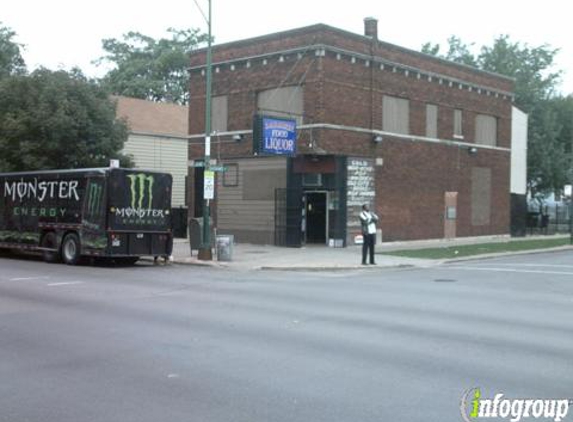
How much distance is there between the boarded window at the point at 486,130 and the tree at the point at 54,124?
16781mm

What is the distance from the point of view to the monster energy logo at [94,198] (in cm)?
1988

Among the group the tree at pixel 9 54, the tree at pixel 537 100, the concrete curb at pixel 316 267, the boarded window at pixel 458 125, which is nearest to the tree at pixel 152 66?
the tree at pixel 9 54

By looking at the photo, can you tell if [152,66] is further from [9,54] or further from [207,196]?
[207,196]

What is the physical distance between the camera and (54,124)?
2705cm

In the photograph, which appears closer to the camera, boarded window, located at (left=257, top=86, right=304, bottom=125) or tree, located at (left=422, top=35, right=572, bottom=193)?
boarded window, located at (left=257, top=86, right=304, bottom=125)

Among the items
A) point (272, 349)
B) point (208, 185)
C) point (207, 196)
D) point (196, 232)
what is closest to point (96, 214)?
point (207, 196)

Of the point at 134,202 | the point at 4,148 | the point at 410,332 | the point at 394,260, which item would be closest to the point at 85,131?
the point at 4,148

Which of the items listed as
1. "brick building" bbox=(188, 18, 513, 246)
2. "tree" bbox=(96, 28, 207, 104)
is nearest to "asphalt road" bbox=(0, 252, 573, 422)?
"brick building" bbox=(188, 18, 513, 246)

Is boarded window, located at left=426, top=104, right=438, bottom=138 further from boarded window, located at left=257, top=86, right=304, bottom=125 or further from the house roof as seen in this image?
the house roof

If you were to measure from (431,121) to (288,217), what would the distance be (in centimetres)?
862

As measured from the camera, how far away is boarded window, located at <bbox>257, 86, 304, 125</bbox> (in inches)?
1048

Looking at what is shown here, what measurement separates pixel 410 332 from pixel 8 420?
554 centimetres

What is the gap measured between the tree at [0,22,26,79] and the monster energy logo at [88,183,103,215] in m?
24.8

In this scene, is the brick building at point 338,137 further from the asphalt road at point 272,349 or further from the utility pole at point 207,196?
the asphalt road at point 272,349
